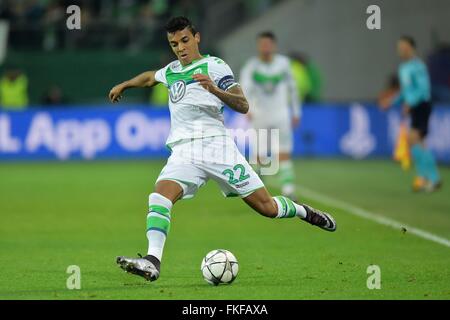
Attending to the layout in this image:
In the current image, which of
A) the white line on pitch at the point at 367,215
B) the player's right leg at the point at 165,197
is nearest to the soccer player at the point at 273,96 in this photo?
the white line on pitch at the point at 367,215

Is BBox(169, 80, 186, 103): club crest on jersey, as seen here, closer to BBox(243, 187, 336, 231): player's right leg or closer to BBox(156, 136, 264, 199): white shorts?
BBox(156, 136, 264, 199): white shorts

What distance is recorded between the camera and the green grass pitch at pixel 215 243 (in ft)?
27.6

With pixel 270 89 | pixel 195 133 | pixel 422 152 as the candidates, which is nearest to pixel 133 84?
pixel 195 133

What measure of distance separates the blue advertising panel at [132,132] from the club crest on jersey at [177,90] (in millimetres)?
14611

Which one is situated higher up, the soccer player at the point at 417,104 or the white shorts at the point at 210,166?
the soccer player at the point at 417,104

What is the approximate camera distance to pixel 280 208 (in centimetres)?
956

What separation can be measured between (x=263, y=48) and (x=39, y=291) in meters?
7.79

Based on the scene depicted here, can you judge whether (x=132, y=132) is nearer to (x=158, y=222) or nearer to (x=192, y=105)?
(x=192, y=105)

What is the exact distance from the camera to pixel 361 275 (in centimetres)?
909

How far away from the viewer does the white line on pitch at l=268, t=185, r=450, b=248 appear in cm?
1186

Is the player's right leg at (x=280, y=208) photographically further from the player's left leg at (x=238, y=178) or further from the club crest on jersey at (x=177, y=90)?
the club crest on jersey at (x=177, y=90)

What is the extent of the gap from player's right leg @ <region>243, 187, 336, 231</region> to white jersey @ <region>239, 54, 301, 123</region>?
5.83 m

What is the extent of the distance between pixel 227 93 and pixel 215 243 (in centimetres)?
316
